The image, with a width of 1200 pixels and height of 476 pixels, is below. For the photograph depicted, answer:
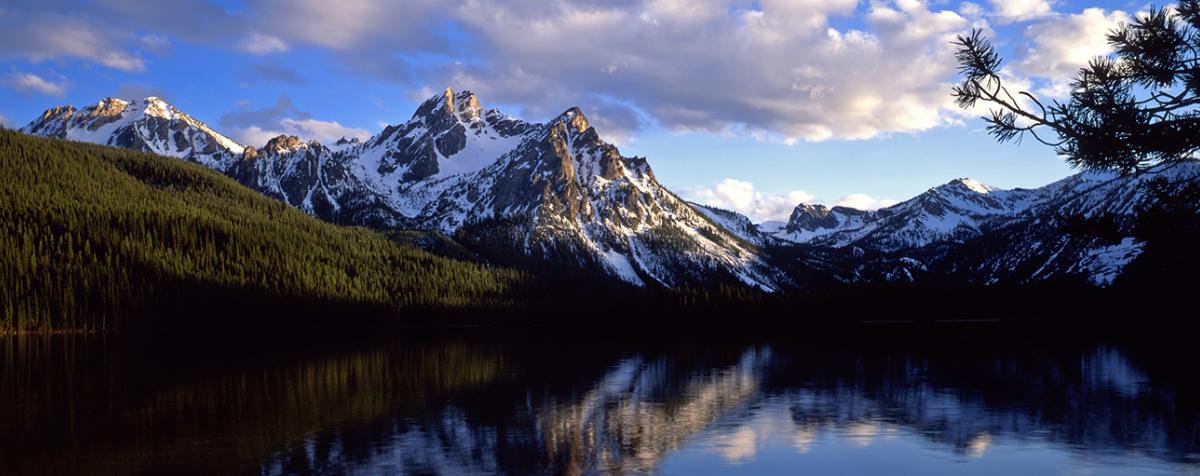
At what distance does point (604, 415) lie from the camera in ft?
210

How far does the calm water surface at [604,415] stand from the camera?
45.7 meters

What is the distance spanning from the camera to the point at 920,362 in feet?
362

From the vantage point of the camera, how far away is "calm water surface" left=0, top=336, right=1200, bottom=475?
45.7 metres

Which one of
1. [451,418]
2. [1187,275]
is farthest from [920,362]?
[1187,275]

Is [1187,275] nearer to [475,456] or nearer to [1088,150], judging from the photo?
[475,456]

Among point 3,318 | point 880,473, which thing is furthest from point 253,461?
point 3,318

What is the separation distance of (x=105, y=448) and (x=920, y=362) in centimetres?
8813

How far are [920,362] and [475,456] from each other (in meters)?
77.3

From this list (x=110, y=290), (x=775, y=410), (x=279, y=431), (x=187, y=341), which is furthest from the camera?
(x=110, y=290)

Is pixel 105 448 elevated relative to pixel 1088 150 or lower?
lower

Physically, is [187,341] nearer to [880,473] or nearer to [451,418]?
[451,418]

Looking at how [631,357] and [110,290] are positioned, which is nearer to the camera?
[631,357]

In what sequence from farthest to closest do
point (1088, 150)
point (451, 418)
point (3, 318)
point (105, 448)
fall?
1. point (3, 318)
2. point (451, 418)
3. point (105, 448)
4. point (1088, 150)

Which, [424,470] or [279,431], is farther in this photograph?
[279,431]
